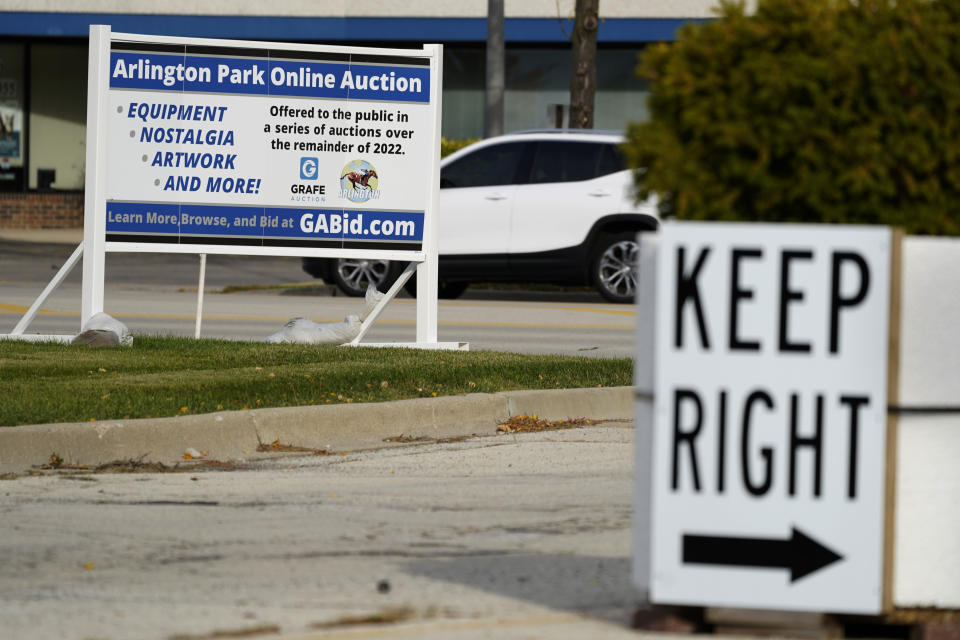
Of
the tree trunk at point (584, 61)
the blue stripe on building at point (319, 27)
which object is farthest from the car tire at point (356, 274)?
the blue stripe on building at point (319, 27)

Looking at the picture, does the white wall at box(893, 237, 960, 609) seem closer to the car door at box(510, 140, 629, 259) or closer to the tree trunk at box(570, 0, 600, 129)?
the car door at box(510, 140, 629, 259)

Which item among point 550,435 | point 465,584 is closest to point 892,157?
point 465,584

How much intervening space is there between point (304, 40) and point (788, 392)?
2723cm

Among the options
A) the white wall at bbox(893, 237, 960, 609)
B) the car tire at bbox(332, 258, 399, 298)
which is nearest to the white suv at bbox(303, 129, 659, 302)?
the car tire at bbox(332, 258, 399, 298)

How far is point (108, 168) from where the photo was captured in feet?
35.0

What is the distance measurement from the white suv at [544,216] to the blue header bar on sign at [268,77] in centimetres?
586

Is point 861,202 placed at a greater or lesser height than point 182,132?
lesser

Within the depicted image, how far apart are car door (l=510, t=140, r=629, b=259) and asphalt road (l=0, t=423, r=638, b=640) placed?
31.8ft

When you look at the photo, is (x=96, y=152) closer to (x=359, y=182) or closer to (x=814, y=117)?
(x=359, y=182)

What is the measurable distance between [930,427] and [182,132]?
7679 millimetres

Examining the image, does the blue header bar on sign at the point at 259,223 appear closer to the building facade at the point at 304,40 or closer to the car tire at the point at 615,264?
the car tire at the point at 615,264

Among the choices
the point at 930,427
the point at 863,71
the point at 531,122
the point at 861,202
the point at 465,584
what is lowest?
the point at 465,584

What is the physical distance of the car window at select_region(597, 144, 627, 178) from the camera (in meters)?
17.0

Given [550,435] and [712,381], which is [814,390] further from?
[550,435]
